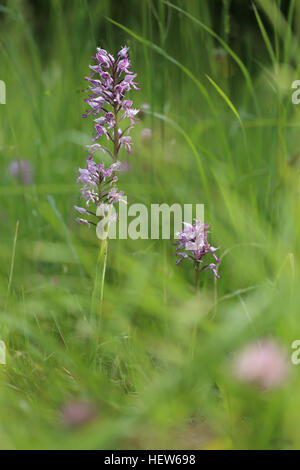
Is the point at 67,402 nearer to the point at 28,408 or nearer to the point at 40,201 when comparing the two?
the point at 28,408

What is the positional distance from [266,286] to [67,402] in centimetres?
47

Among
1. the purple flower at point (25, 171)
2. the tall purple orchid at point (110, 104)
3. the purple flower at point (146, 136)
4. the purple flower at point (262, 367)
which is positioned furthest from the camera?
the purple flower at point (25, 171)

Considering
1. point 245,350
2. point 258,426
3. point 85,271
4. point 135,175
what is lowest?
point 258,426

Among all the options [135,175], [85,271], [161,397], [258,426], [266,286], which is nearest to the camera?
[161,397]

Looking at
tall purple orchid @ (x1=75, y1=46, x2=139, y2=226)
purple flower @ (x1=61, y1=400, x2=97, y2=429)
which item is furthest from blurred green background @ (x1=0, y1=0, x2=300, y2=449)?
tall purple orchid @ (x1=75, y1=46, x2=139, y2=226)

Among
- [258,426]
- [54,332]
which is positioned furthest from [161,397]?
[54,332]

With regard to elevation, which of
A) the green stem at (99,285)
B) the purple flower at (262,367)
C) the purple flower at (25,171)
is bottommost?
Result: the purple flower at (262,367)

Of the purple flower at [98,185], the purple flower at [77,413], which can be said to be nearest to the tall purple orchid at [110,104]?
the purple flower at [98,185]

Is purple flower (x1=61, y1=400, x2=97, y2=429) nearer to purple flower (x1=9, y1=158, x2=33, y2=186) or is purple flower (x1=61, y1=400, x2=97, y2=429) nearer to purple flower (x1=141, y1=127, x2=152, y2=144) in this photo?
purple flower (x1=141, y1=127, x2=152, y2=144)

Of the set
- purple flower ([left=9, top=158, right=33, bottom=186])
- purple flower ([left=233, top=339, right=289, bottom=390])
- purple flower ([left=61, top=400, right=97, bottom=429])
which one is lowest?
purple flower ([left=61, top=400, right=97, bottom=429])

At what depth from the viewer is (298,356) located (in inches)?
34.1

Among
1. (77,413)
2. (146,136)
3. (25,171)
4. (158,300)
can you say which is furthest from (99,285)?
(25,171)

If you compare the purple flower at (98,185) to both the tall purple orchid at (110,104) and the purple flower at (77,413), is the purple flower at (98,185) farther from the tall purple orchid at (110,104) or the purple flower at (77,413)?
the purple flower at (77,413)

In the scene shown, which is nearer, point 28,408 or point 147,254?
point 28,408
